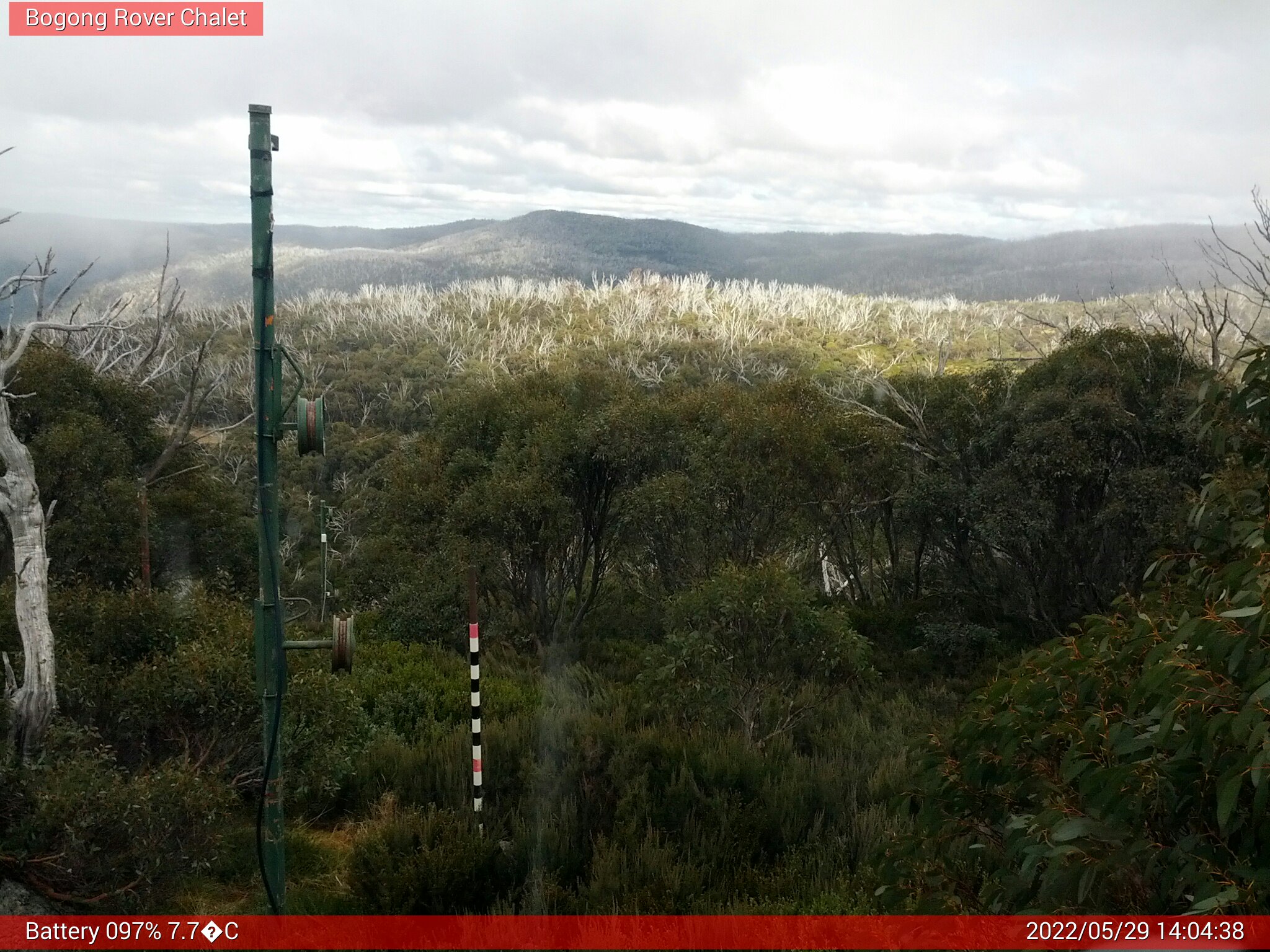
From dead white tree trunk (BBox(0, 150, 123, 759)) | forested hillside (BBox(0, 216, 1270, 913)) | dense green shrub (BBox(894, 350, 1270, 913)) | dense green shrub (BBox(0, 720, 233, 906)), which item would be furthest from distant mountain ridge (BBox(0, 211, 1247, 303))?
dense green shrub (BBox(894, 350, 1270, 913))

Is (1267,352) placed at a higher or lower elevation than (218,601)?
higher

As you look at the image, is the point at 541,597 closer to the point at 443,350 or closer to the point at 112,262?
the point at 112,262

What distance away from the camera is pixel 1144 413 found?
14.8 m

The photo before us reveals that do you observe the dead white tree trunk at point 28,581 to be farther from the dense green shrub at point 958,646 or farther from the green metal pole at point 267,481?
the dense green shrub at point 958,646

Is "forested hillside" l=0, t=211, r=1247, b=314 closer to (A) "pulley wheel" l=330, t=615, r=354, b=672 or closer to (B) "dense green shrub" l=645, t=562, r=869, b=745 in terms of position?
(B) "dense green shrub" l=645, t=562, r=869, b=745

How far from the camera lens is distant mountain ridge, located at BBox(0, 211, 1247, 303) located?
200 feet

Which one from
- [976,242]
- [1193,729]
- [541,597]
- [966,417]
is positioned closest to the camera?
[1193,729]

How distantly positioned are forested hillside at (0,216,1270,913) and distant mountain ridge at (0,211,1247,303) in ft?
99.2

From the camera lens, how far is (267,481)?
199 inches

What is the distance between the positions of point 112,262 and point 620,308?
141 ft

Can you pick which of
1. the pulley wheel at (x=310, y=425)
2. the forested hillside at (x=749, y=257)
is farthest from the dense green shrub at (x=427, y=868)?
the forested hillside at (x=749, y=257)

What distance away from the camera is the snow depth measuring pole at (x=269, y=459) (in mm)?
4914

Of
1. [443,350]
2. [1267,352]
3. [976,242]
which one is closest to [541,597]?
[1267,352]
